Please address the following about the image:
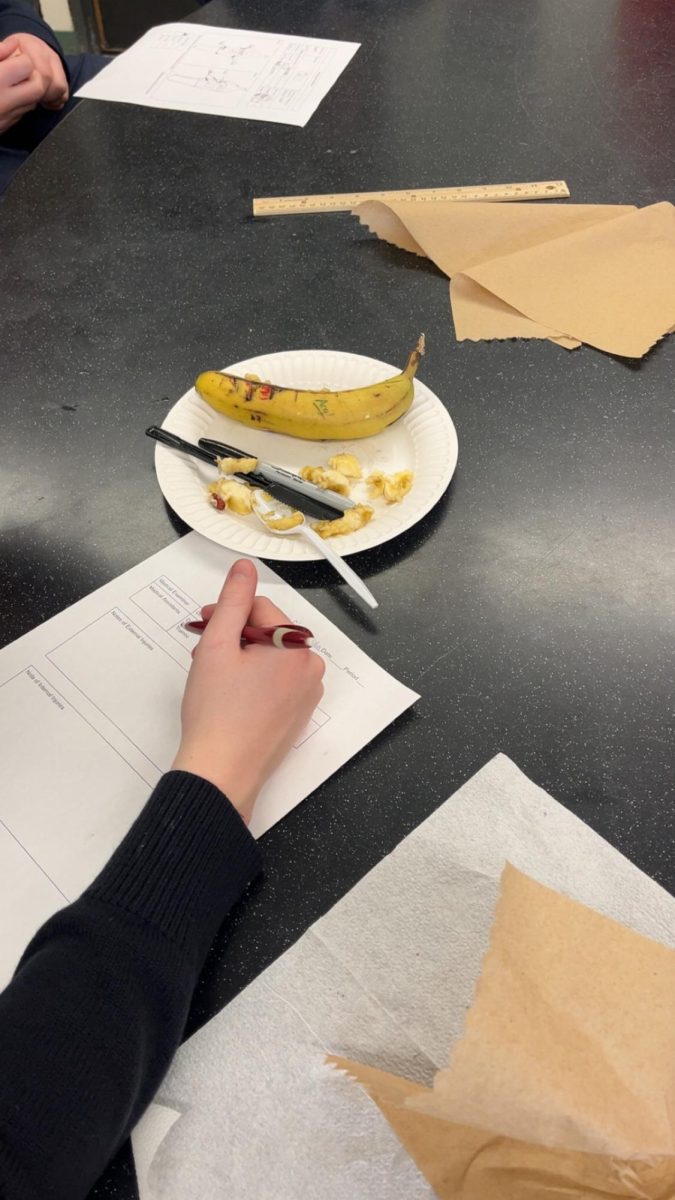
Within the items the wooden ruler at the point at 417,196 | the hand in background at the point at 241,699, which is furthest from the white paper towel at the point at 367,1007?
the wooden ruler at the point at 417,196

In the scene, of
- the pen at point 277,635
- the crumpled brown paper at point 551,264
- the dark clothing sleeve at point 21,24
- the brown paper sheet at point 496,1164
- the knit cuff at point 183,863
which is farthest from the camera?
the dark clothing sleeve at point 21,24

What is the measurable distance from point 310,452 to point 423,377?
17 cm

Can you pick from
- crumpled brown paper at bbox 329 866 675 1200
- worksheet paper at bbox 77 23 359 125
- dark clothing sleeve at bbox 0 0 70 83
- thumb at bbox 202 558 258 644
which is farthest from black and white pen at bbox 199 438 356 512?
dark clothing sleeve at bbox 0 0 70 83

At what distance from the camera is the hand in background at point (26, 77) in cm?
130

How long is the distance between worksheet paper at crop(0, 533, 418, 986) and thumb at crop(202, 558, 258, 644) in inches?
1.7

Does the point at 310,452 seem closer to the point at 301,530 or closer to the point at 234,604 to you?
the point at 301,530

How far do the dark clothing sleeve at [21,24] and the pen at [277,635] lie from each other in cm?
127

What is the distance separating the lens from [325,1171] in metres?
0.46

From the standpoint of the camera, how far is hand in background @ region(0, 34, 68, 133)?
130 cm

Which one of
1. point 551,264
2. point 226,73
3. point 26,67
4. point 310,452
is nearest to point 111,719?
point 310,452

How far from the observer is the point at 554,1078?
42 centimetres

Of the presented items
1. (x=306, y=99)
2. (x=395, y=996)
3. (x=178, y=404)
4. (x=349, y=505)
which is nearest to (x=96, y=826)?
(x=395, y=996)

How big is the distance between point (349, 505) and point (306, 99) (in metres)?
0.96

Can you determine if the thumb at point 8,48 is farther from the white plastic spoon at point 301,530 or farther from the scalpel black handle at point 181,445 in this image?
the white plastic spoon at point 301,530
